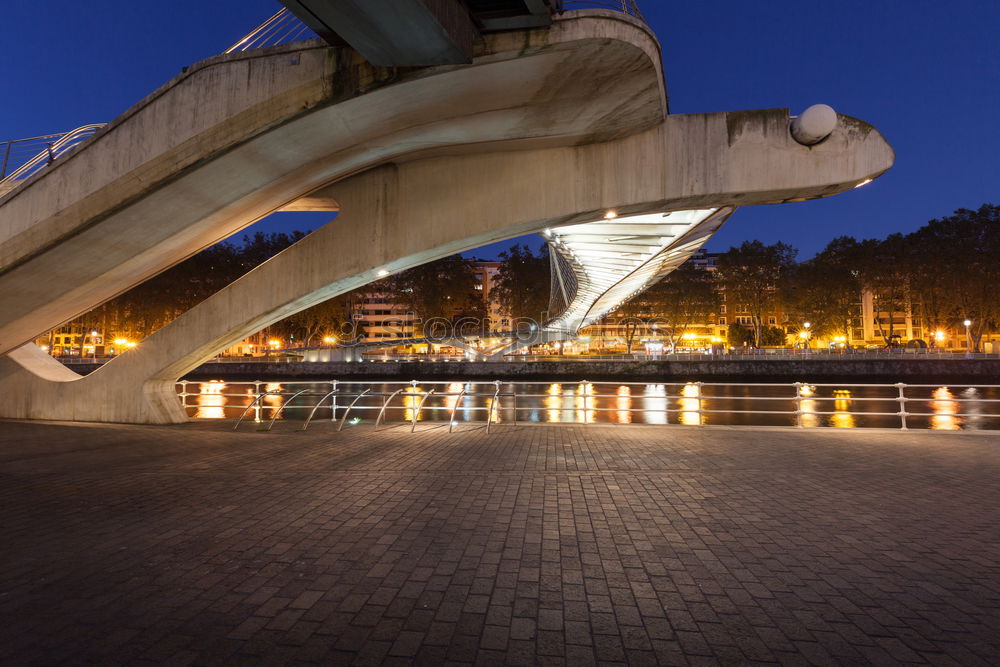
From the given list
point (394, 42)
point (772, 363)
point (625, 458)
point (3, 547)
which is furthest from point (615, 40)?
point (772, 363)

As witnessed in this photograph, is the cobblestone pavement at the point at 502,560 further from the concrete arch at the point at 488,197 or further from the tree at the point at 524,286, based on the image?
the tree at the point at 524,286

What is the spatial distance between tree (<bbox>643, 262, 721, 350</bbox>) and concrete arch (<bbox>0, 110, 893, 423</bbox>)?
196 feet

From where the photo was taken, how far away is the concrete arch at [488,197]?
895cm

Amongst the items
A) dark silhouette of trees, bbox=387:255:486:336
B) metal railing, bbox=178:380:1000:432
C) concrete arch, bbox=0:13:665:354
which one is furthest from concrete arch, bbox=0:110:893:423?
dark silhouette of trees, bbox=387:255:486:336

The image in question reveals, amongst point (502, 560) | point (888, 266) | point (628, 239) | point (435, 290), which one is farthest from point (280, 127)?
point (888, 266)

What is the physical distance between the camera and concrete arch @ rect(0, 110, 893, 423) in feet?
29.4

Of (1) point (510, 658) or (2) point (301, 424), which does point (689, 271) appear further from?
(1) point (510, 658)

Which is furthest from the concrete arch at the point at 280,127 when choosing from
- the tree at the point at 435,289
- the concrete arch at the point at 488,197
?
the tree at the point at 435,289

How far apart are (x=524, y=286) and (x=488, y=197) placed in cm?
6327

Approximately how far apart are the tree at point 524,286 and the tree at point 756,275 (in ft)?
81.1

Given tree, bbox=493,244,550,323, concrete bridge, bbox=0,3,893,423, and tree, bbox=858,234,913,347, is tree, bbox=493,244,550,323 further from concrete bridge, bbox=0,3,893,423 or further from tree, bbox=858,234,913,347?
concrete bridge, bbox=0,3,893,423

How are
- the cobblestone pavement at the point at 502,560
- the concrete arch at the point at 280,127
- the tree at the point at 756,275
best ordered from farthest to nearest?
the tree at the point at 756,275 < the concrete arch at the point at 280,127 < the cobblestone pavement at the point at 502,560

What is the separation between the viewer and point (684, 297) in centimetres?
6706

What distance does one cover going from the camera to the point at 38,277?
877 cm
